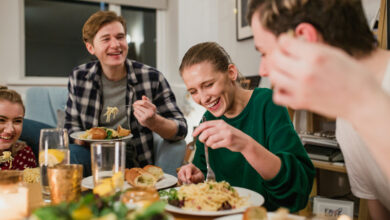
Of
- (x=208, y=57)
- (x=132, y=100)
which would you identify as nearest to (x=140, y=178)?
(x=208, y=57)

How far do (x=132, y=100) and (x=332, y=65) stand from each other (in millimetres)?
2028

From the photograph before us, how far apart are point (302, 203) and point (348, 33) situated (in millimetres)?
635

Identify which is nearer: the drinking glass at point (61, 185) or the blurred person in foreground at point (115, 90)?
the drinking glass at point (61, 185)

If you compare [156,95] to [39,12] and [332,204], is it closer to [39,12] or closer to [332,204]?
[332,204]

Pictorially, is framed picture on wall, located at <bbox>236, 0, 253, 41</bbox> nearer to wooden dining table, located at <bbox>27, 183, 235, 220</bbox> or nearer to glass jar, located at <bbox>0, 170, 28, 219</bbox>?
wooden dining table, located at <bbox>27, 183, 235, 220</bbox>

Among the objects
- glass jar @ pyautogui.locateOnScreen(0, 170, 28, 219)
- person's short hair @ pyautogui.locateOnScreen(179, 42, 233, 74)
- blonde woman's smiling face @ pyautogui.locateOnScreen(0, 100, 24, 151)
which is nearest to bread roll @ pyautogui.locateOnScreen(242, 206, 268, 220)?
glass jar @ pyautogui.locateOnScreen(0, 170, 28, 219)

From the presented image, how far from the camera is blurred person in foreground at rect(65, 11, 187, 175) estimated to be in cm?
240

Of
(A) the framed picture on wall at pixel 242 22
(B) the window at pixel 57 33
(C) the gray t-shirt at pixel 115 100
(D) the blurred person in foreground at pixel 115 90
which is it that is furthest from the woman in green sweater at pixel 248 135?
(B) the window at pixel 57 33

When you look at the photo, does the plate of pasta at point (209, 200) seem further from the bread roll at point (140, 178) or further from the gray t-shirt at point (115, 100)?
the gray t-shirt at point (115, 100)

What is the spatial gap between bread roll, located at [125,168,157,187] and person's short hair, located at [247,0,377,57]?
72cm

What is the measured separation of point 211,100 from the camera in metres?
1.42

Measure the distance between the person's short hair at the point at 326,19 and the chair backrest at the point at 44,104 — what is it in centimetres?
265

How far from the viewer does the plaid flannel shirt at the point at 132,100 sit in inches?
95.7

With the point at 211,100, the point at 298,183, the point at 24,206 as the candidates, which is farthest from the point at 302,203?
the point at 24,206
